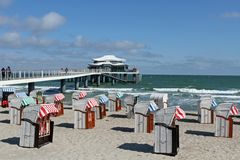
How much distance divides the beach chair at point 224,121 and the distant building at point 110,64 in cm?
5729

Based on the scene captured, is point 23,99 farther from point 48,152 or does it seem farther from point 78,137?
point 48,152

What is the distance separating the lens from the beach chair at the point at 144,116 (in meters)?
13.4

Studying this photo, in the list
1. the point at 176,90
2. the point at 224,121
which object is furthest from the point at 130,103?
the point at 176,90

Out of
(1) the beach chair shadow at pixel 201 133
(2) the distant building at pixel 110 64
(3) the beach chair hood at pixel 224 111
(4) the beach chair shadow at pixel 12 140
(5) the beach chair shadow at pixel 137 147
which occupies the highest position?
(2) the distant building at pixel 110 64

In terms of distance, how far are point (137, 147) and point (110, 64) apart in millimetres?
61809

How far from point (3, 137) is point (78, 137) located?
7.51 feet

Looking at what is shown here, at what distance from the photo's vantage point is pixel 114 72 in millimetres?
68188

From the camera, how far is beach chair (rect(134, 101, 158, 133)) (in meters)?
13.4

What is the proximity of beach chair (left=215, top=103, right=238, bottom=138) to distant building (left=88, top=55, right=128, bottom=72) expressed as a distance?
57.3m

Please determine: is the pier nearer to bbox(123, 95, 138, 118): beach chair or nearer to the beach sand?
bbox(123, 95, 138, 118): beach chair

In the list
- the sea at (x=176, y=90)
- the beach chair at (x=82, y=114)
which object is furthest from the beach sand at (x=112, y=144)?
the sea at (x=176, y=90)

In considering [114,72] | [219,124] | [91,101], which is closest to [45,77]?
[91,101]

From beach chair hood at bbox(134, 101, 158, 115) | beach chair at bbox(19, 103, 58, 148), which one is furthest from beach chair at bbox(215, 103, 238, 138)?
beach chair at bbox(19, 103, 58, 148)

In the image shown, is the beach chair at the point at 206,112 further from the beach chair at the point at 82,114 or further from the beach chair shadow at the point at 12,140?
the beach chair shadow at the point at 12,140
